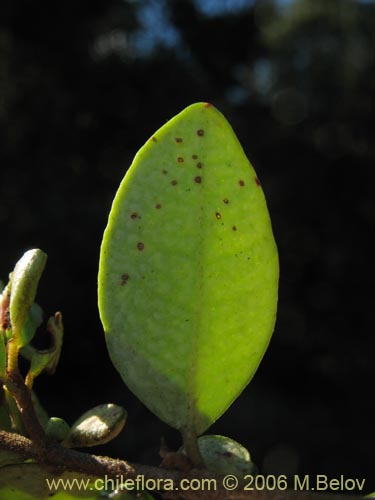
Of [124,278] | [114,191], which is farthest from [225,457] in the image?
[114,191]

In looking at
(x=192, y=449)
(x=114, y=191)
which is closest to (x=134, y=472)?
(x=192, y=449)

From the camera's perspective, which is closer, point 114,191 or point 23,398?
point 23,398

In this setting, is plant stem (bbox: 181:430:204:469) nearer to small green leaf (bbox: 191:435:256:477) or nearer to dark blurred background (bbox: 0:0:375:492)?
small green leaf (bbox: 191:435:256:477)

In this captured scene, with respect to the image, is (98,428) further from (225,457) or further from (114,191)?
(114,191)

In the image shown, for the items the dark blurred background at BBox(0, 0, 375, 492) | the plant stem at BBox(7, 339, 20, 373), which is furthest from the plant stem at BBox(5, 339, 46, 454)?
the dark blurred background at BBox(0, 0, 375, 492)

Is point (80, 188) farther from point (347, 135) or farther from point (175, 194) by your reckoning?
point (175, 194)

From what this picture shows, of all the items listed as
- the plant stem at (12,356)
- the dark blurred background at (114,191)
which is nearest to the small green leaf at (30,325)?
the plant stem at (12,356)

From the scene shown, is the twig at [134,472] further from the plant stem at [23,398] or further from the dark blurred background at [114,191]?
the dark blurred background at [114,191]
